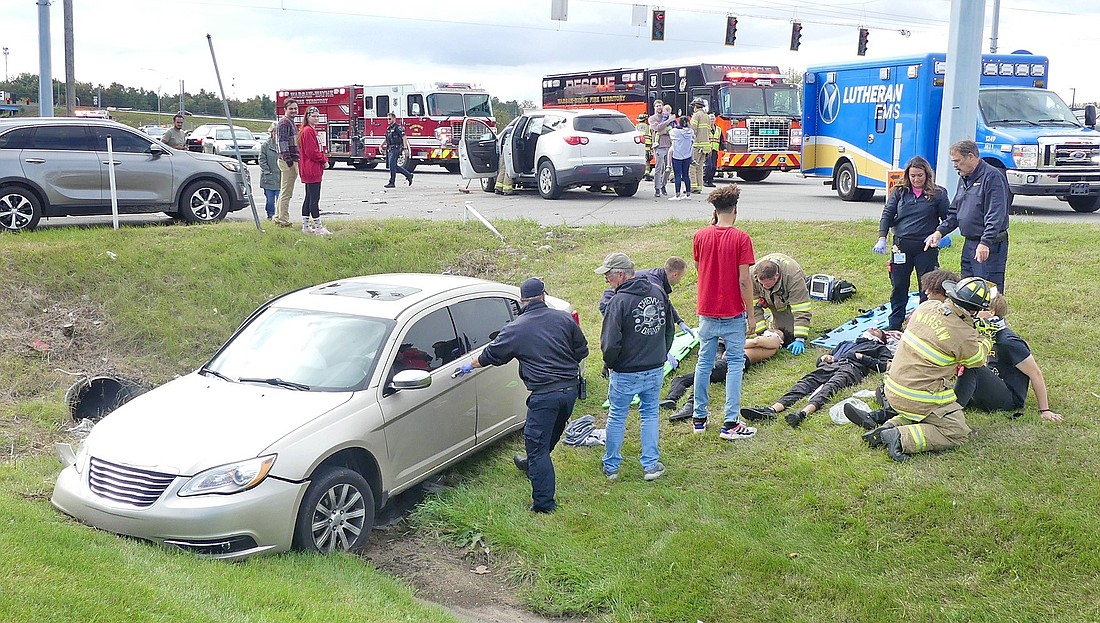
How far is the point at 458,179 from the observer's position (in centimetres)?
2869

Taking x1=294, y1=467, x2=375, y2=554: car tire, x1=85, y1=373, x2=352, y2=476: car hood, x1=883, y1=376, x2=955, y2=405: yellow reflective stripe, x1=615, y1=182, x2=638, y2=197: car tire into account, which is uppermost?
x1=615, y1=182, x2=638, y2=197: car tire

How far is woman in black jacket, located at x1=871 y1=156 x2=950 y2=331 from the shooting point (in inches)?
345

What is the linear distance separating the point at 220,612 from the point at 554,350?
2.74 metres

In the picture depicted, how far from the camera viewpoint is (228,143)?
40.3 m

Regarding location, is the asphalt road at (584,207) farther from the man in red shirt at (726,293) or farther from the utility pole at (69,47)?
the utility pole at (69,47)

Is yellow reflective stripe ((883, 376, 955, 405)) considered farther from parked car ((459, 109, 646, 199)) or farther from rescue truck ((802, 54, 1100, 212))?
parked car ((459, 109, 646, 199))

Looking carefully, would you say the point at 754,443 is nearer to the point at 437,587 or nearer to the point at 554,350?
the point at 554,350

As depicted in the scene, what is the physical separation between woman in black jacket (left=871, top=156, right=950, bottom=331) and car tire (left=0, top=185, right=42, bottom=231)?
10.4 metres

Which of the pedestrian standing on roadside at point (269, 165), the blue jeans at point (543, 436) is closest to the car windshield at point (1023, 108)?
the pedestrian standing on roadside at point (269, 165)

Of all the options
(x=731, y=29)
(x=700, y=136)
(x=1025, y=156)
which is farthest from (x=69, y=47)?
(x=1025, y=156)

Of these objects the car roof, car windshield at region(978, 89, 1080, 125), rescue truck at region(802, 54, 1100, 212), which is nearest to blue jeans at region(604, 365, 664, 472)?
the car roof

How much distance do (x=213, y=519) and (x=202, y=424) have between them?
0.78 m

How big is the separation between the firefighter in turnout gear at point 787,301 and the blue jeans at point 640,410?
103 inches

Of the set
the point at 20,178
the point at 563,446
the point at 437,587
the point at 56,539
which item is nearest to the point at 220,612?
the point at 56,539
